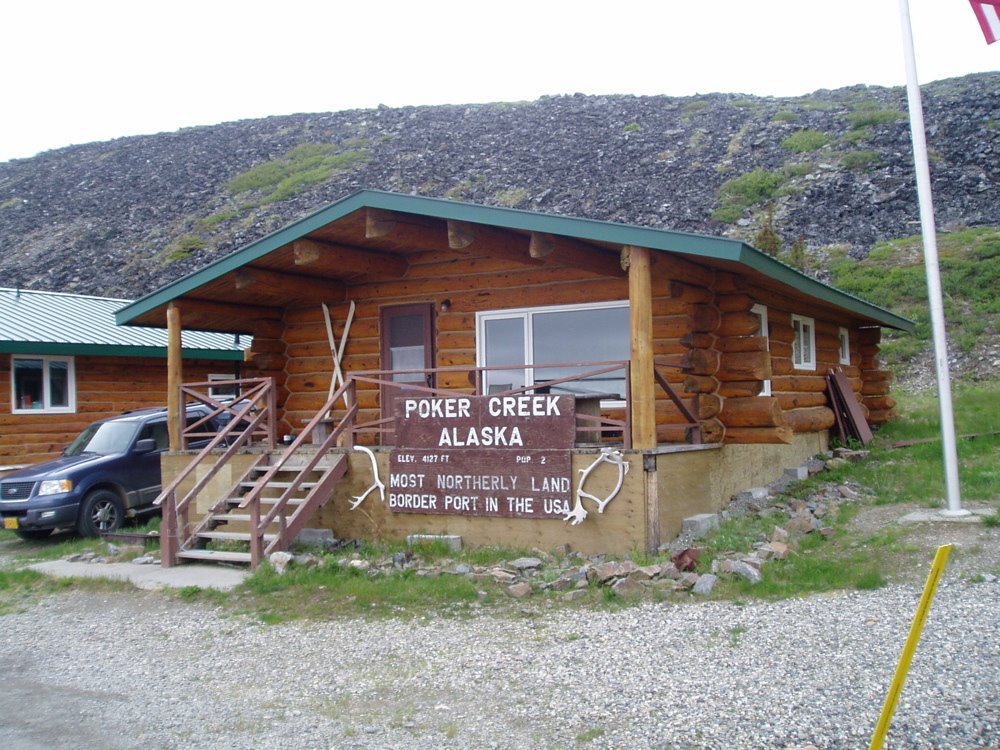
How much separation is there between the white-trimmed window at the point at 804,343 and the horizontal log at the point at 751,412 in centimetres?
302

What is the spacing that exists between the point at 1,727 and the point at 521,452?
569 cm

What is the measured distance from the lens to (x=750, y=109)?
49875 mm

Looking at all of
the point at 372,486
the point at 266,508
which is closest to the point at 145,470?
the point at 266,508

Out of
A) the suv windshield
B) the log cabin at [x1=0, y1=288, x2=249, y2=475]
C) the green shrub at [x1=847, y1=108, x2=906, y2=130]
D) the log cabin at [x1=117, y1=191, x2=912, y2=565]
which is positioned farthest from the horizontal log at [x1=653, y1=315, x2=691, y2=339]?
the green shrub at [x1=847, y1=108, x2=906, y2=130]

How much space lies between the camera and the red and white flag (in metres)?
10.1

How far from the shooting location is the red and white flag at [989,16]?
397 inches

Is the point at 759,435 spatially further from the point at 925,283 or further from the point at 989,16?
the point at 925,283

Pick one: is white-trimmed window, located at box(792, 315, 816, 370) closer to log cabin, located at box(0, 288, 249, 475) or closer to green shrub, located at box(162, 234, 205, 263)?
log cabin, located at box(0, 288, 249, 475)

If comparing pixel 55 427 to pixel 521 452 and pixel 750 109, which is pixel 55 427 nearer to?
pixel 521 452

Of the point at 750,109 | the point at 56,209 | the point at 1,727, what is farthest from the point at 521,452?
the point at 56,209

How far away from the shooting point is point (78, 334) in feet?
65.5

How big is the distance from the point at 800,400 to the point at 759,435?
10.0ft

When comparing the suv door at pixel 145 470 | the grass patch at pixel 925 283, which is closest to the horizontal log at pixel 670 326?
the suv door at pixel 145 470

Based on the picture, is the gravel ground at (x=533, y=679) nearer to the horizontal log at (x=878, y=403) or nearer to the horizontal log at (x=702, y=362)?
the horizontal log at (x=702, y=362)
